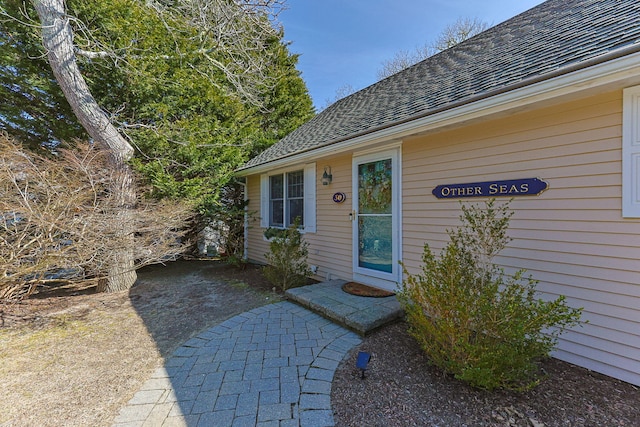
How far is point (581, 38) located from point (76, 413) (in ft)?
19.3

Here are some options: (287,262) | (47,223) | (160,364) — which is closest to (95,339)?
(160,364)

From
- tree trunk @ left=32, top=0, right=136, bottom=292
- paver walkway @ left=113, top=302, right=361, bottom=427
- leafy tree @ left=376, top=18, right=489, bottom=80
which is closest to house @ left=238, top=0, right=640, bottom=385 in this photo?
paver walkway @ left=113, top=302, right=361, bottom=427

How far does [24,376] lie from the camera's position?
8.68 feet

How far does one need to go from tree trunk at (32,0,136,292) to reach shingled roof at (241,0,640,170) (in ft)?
10.5

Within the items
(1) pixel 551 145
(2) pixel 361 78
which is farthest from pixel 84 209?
(2) pixel 361 78

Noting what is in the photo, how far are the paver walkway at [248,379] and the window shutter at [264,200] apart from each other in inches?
157

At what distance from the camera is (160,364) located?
2789mm

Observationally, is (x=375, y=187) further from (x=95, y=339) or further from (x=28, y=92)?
(x=28, y=92)

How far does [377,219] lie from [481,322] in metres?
2.58

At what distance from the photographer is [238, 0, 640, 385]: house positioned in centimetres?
238

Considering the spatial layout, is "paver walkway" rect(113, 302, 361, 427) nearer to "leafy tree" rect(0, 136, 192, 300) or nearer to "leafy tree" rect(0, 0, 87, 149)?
"leafy tree" rect(0, 136, 192, 300)

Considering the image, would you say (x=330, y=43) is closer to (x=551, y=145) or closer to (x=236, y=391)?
(x=551, y=145)

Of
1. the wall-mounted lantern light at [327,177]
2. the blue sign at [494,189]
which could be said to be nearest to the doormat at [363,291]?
the blue sign at [494,189]

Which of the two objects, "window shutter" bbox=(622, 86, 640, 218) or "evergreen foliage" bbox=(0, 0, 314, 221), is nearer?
"window shutter" bbox=(622, 86, 640, 218)
